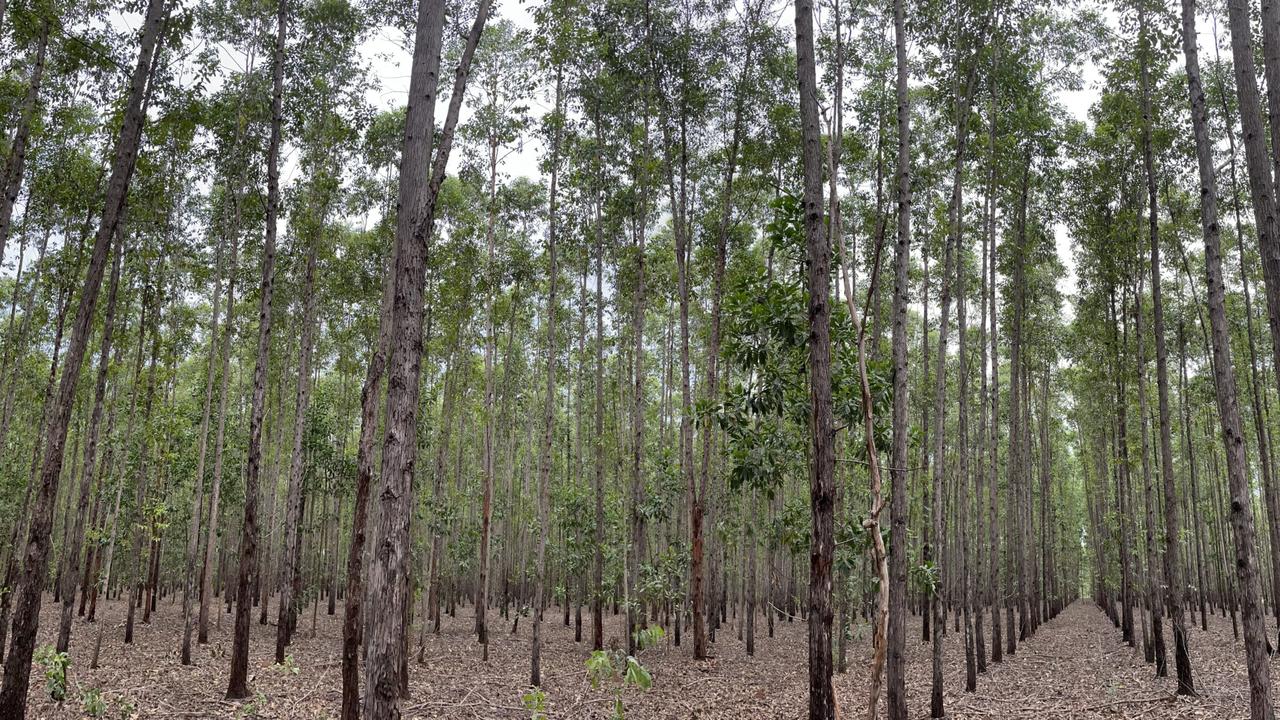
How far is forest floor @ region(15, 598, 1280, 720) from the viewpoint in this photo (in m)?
9.12

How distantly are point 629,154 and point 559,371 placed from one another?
11.4 metres

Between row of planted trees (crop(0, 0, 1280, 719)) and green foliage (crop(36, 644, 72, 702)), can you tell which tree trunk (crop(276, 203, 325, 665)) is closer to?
row of planted trees (crop(0, 0, 1280, 719))

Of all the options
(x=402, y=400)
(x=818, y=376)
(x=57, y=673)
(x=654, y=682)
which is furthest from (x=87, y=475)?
(x=818, y=376)

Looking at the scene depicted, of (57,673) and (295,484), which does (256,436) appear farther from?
(57,673)

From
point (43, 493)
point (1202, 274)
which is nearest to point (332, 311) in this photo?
point (43, 493)

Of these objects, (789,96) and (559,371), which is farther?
(559,371)

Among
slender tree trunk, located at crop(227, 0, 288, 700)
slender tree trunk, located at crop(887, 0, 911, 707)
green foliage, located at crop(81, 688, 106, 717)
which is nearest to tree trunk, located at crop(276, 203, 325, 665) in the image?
slender tree trunk, located at crop(227, 0, 288, 700)

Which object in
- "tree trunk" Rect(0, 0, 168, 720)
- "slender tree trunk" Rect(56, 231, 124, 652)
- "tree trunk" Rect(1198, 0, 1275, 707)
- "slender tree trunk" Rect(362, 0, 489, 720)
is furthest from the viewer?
"slender tree trunk" Rect(56, 231, 124, 652)

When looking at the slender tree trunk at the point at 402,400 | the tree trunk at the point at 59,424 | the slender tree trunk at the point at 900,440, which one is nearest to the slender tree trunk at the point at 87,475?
the tree trunk at the point at 59,424

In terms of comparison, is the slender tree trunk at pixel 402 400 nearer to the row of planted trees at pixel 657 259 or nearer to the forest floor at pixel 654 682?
the row of planted trees at pixel 657 259

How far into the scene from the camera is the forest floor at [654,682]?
912 cm

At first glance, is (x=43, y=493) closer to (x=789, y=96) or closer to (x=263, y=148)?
(x=263, y=148)

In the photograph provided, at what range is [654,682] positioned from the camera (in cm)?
1182

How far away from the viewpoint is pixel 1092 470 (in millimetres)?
31594
